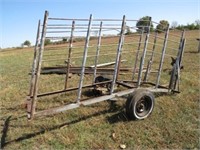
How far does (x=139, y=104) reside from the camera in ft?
20.9

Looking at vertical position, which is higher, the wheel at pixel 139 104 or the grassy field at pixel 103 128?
the wheel at pixel 139 104

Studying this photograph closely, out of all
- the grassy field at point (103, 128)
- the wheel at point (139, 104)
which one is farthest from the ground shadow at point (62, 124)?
the wheel at point (139, 104)

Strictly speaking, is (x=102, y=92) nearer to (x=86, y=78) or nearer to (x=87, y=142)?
(x=87, y=142)

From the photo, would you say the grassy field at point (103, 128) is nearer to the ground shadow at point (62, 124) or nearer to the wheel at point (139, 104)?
the ground shadow at point (62, 124)

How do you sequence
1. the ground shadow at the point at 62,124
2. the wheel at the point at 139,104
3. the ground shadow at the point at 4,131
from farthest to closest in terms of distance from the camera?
the wheel at the point at 139,104
the ground shadow at the point at 62,124
the ground shadow at the point at 4,131

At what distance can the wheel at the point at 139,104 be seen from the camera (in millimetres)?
6129

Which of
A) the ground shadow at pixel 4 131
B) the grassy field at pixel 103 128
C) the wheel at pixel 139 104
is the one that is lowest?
the ground shadow at pixel 4 131

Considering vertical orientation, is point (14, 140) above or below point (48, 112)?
below

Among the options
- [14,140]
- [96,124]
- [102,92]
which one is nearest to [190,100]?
[102,92]

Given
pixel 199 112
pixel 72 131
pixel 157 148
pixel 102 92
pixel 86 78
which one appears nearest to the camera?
pixel 157 148

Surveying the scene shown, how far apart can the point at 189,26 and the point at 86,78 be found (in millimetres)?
47692

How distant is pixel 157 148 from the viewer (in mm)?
5352

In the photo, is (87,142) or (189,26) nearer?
(87,142)

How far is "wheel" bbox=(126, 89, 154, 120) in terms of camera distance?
6.13 metres
